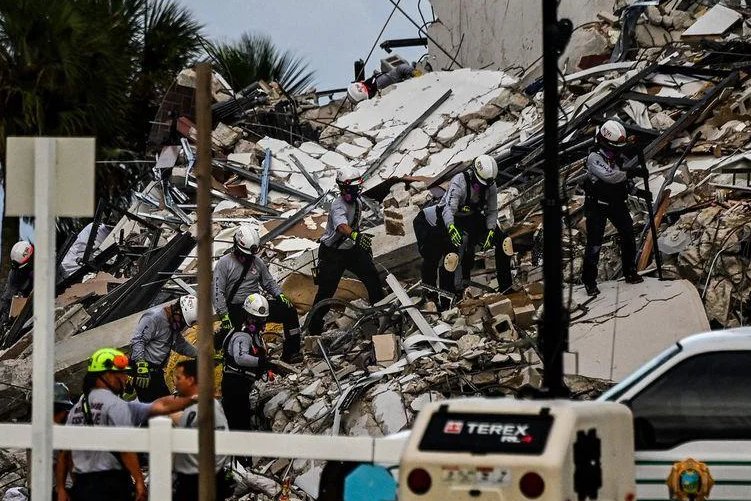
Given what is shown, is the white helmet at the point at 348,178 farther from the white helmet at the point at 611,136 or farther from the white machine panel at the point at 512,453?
the white machine panel at the point at 512,453

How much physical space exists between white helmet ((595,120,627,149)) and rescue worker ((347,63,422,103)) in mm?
14740

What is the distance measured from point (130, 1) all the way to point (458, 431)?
2140 centimetres

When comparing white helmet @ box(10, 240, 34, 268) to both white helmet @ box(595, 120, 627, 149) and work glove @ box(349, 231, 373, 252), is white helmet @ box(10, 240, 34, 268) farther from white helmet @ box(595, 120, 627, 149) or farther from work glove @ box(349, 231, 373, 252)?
white helmet @ box(595, 120, 627, 149)

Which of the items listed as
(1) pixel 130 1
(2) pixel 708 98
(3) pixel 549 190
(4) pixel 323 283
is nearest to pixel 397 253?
(4) pixel 323 283

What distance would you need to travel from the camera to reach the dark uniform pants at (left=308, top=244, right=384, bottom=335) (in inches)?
773

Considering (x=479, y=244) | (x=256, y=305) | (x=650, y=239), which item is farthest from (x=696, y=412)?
(x=479, y=244)

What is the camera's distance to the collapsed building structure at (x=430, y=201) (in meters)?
16.8

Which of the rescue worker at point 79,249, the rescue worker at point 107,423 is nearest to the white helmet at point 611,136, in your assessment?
the rescue worker at point 107,423

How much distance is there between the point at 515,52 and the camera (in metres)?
32.7

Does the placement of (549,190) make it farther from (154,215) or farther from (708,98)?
(154,215)

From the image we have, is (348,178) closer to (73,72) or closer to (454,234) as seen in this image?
(454,234)

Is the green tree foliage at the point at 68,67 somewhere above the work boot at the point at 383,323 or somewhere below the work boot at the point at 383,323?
above

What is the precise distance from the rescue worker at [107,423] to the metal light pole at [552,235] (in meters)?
2.63

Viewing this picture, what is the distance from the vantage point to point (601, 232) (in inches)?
690
